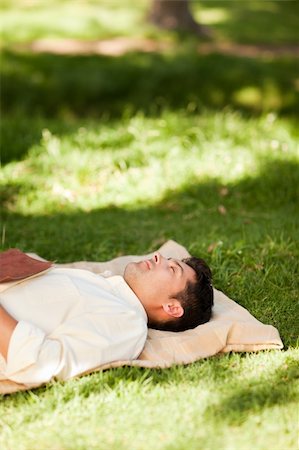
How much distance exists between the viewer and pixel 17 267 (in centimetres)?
362

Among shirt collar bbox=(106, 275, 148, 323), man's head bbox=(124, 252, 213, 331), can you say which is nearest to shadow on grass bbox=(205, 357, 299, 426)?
man's head bbox=(124, 252, 213, 331)

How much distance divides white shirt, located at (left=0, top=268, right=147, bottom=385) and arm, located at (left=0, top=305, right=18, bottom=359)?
2 cm

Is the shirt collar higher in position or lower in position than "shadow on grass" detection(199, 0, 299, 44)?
higher

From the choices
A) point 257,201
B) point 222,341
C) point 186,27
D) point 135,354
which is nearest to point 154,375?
point 135,354

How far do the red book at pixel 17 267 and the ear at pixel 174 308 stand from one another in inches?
24.4

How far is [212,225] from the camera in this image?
5.41 metres

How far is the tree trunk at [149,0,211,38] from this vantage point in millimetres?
11922

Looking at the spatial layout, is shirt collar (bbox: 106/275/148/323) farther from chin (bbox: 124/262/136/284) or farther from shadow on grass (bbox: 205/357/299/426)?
shadow on grass (bbox: 205/357/299/426)

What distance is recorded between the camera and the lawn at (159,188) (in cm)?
305

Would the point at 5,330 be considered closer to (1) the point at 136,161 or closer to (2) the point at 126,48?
(1) the point at 136,161

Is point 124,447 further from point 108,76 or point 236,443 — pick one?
point 108,76

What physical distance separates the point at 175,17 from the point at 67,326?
31.1ft

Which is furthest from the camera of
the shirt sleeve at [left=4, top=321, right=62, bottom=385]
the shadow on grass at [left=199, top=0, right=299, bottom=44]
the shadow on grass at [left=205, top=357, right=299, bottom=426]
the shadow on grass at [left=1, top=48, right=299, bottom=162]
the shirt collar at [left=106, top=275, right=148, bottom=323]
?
the shadow on grass at [left=199, top=0, right=299, bottom=44]

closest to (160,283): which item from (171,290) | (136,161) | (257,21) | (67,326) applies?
(171,290)
